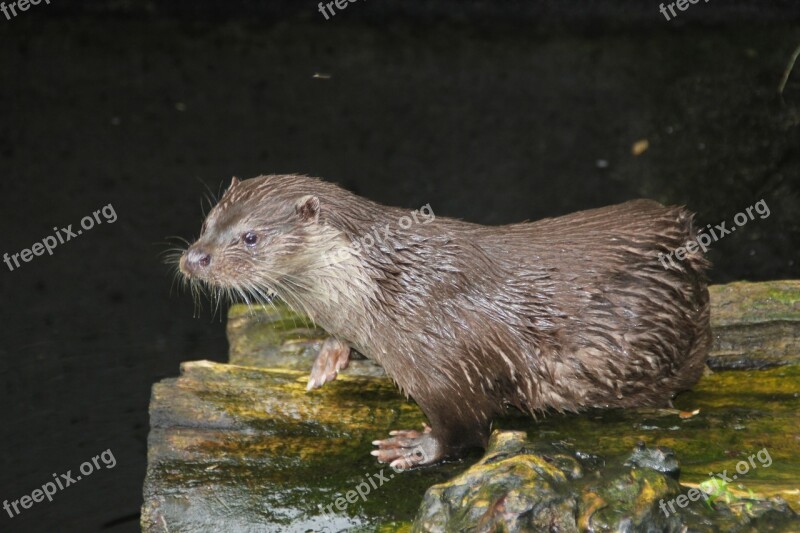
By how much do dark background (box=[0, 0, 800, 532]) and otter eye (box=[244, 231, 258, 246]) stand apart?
4.13 ft

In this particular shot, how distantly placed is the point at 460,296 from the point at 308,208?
0.55 metres

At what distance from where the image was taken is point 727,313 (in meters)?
4.03

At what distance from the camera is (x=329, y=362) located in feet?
12.4

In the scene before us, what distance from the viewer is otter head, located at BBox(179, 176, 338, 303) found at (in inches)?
133

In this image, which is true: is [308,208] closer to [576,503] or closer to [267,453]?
[267,453]

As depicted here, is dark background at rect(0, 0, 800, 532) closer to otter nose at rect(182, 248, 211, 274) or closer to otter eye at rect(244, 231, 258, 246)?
otter nose at rect(182, 248, 211, 274)

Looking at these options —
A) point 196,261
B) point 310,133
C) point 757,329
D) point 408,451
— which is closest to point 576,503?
point 408,451

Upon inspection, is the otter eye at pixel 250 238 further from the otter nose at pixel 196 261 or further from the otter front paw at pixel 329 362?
the otter front paw at pixel 329 362

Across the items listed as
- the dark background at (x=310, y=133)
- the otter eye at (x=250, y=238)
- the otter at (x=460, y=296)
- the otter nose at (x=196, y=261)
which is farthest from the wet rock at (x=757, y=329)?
the otter nose at (x=196, y=261)

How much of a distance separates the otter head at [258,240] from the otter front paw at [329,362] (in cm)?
48

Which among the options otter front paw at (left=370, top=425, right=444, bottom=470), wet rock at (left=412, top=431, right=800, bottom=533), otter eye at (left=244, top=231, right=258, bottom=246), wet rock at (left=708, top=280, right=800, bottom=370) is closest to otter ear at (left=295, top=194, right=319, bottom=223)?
otter eye at (left=244, top=231, right=258, bottom=246)

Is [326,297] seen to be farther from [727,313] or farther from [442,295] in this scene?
[727,313]

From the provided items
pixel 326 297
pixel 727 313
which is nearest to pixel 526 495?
pixel 326 297

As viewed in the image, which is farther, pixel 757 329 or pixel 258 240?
pixel 757 329
